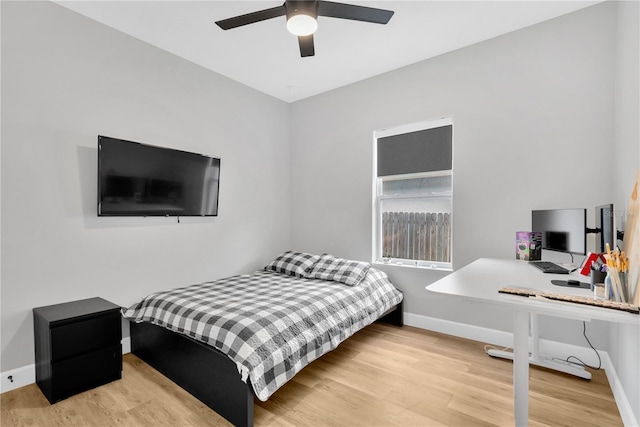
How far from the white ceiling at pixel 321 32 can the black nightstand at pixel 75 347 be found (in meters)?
2.31

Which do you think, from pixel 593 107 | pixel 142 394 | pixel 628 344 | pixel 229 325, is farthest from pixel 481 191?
pixel 142 394

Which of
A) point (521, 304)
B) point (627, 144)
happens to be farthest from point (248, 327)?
point (627, 144)

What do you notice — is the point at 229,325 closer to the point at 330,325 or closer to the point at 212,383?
the point at 212,383

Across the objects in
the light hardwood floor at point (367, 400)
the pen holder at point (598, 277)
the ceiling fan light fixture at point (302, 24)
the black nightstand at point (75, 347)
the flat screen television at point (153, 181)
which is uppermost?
the ceiling fan light fixture at point (302, 24)

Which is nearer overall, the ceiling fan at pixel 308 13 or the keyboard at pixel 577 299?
the keyboard at pixel 577 299

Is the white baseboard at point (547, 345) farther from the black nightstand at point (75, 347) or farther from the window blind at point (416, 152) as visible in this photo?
the black nightstand at point (75, 347)

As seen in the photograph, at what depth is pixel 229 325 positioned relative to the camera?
1.95 m

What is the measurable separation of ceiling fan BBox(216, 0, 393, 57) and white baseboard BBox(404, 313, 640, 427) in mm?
2704

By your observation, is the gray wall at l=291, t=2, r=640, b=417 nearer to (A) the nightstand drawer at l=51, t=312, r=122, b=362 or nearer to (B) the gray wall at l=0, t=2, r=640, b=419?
(B) the gray wall at l=0, t=2, r=640, b=419

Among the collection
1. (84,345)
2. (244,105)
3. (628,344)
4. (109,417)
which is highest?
(244,105)

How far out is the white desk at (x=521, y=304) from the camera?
47.4 inches

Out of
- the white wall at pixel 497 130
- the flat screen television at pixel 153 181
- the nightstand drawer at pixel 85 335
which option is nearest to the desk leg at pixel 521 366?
the white wall at pixel 497 130

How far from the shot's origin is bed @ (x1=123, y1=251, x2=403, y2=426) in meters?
1.79

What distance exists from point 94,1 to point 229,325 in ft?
8.55
